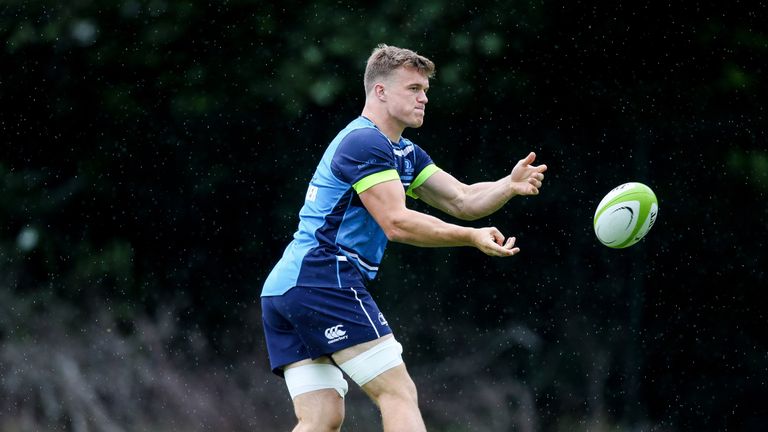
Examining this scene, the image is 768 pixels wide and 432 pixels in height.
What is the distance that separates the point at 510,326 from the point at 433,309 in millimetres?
582

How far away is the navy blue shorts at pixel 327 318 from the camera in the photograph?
13.2ft

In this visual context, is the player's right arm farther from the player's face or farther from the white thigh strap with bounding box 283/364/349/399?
the white thigh strap with bounding box 283/364/349/399

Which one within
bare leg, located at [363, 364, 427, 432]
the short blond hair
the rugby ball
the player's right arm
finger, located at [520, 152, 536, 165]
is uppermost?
the short blond hair

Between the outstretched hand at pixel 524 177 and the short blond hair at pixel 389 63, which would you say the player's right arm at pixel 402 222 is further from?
the short blond hair at pixel 389 63

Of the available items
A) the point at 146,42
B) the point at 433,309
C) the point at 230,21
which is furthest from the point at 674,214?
the point at 146,42

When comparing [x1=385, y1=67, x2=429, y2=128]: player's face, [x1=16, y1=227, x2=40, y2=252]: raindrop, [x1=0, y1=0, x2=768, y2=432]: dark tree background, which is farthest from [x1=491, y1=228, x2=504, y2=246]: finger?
[x1=16, y1=227, x2=40, y2=252]: raindrop

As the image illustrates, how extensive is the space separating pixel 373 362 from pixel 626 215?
141 cm

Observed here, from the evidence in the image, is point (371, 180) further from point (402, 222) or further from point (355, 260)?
point (355, 260)

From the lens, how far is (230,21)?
306 inches

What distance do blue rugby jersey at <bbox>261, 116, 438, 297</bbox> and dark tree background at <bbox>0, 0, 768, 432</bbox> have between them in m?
3.33

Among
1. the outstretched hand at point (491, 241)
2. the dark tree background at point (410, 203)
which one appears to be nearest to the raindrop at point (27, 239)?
the dark tree background at point (410, 203)

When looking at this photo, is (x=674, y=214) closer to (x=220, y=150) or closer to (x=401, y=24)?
(x=401, y=24)

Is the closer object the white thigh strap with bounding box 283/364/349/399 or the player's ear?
the white thigh strap with bounding box 283/364/349/399

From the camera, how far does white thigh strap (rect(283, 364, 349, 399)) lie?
13.6 feet
